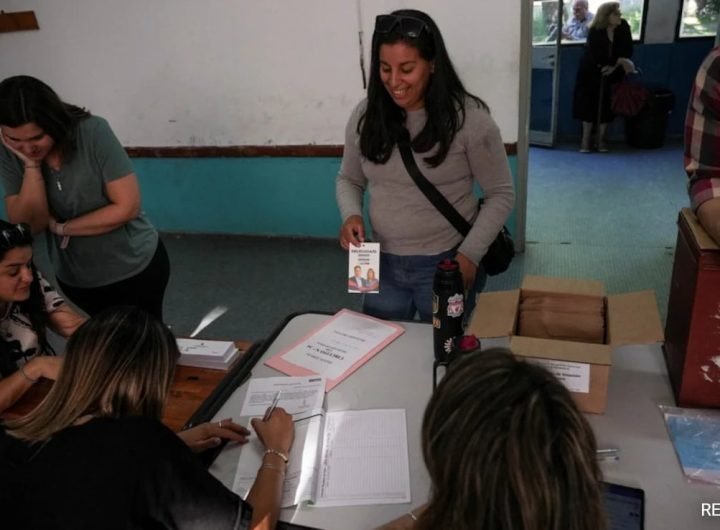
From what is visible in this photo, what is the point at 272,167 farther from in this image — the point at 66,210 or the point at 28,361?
the point at 28,361

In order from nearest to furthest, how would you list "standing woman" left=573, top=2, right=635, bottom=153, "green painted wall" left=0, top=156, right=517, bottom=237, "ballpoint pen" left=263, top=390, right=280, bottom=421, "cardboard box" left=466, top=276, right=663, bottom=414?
"cardboard box" left=466, top=276, right=663, bottom=414 → "ballpoint pen" left=263, top=390, right=280, bottom=421 → "green painted wall" left=0, top=156, right=517, bottom=237 → "standing woman" left=573, top=2, right=635, bottom=153

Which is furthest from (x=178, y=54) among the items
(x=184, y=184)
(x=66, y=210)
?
(x=66, y=210)

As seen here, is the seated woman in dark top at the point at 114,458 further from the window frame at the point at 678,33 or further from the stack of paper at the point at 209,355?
the window frame at the point at 678,33

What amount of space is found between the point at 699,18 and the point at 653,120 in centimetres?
110

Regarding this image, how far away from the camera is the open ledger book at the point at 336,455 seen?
3.36 feet

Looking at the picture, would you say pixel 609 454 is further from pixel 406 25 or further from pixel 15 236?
pixel 15 236

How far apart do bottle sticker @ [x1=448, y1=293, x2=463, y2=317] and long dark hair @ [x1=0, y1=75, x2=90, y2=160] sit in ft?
3.85

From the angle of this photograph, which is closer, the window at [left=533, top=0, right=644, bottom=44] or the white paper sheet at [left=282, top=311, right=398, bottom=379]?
the white paper sheet at [left=282, top=311, right=398, bottom=379]

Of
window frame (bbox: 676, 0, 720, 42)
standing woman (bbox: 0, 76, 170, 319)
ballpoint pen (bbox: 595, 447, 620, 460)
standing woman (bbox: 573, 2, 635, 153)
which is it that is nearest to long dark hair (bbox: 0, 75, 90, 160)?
standing woman (bbox: 0, 76, 170, 319)

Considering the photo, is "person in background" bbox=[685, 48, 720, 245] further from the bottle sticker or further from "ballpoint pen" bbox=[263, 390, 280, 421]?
"ballpoint pen" bbox=[263, 390, 280, 421]

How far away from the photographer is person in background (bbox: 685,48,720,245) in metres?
1.08

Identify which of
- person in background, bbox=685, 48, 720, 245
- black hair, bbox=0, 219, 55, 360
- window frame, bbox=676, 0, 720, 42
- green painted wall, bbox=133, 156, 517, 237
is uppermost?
window frame, bbox=676, 0, 720, 42

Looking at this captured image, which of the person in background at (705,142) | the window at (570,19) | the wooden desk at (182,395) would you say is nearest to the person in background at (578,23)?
the window at (570,19)

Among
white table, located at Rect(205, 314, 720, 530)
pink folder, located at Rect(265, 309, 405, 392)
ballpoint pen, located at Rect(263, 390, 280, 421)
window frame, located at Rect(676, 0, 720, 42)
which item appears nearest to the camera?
white table, located at Rect(205, 314, 720, 530)
